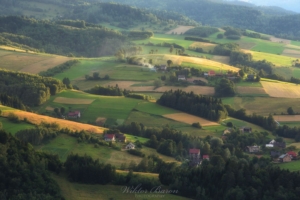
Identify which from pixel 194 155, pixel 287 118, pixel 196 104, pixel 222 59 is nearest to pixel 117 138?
pixel 194 155

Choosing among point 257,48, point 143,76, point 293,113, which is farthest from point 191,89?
point 257,48

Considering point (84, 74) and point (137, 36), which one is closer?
point (84, 74)

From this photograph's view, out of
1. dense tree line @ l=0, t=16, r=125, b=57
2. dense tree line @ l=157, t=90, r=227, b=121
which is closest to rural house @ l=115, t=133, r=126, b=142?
dense tree line @ l=157, t=90, r=227, b=121

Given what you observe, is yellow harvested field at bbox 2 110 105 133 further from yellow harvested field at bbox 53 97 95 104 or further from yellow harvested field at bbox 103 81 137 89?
yellow harvested field at bbox 103 81 137 89

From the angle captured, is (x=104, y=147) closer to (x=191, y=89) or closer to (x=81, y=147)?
(x=81, y=147)

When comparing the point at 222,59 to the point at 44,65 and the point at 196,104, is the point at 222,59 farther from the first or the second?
the point at 196,104
